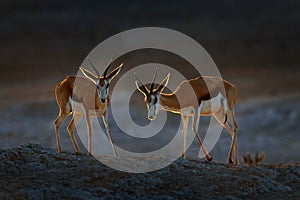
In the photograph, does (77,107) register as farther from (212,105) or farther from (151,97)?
(212,105)

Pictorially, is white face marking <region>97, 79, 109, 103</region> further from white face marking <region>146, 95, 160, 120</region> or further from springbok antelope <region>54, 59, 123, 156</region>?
white face marking <region>146, 95, 160, 120</region>

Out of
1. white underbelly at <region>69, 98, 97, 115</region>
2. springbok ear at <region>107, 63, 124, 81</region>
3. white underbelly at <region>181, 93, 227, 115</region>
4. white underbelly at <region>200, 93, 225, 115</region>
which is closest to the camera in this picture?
springbok ear at <region>107, 63, 124, 81</region>

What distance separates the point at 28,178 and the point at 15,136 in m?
42.7

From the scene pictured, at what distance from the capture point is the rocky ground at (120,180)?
72.3ft

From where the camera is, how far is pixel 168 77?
84.2 feet

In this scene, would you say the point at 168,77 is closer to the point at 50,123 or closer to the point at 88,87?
the point at 88,87

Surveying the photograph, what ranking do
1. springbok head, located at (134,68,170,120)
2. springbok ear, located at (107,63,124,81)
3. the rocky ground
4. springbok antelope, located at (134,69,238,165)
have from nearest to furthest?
the rocky ground → springbok ear, located at (107,63,124,81) → springbok head, located at (134,68,170,120) → springbok antelope, located at (134,69,238,165)

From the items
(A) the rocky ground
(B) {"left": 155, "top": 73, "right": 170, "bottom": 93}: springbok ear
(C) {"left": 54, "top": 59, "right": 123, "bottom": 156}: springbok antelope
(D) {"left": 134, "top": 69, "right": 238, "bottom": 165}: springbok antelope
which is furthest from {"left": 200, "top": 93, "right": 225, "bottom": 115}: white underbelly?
(C) {"left": 54, "top": 59, "right": 123, "bottom": 156}: springbok antelope

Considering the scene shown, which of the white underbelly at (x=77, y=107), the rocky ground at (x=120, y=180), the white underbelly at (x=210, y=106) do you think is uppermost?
the white underbelly at (x=210, y=106)

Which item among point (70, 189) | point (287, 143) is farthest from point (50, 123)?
point (70, 189)

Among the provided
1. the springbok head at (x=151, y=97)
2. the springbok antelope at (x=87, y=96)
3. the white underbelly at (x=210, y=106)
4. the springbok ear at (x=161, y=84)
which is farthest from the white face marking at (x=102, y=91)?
the white underbelly at (x=210, y=106)

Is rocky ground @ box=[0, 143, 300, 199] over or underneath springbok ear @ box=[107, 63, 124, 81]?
underneath

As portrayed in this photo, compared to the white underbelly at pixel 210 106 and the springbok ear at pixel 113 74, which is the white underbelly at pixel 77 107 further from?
the white underbelly at pixel 210 106

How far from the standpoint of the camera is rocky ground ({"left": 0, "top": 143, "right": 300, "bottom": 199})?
72.3ft
